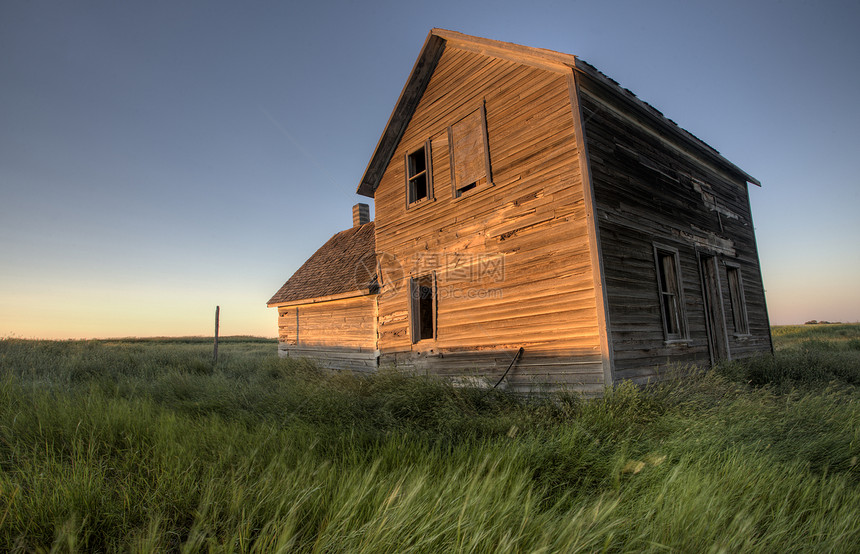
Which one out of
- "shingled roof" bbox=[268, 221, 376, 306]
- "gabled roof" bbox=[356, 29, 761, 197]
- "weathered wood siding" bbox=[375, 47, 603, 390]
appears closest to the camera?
"weathered wood siding" bbox=[375, 47, 603, 390]

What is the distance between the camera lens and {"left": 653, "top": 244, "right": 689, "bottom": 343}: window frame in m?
8.12

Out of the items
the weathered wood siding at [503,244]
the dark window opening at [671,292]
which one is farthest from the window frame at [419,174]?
the dark window opening at [671,292]

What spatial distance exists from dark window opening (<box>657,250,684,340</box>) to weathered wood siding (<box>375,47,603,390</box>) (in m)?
2.59

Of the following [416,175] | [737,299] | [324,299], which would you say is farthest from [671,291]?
[324,299]

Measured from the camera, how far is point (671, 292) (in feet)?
28.5

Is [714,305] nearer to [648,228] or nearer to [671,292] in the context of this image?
[671,292]

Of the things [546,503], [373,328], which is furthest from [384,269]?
[546,503]

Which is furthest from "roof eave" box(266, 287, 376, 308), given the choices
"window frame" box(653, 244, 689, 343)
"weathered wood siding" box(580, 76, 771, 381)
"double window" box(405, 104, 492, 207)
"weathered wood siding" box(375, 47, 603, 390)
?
"window frame" box(653, 244, 689, 343)

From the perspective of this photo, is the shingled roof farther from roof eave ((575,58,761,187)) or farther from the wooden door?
the wooden door

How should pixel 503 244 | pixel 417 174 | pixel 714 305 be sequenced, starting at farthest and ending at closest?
pixel 417 174 < pixel 714 305 < pixel 503 244

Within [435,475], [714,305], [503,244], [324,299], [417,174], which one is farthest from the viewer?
[324,299]

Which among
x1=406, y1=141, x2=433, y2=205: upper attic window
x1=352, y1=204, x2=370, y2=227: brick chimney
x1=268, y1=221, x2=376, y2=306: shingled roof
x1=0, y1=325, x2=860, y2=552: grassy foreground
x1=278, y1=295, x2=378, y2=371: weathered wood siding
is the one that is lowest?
x1=0, y1=325, x2=860, y2=552: grassy foreground

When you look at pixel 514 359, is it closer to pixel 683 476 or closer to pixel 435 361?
pixel 435 361

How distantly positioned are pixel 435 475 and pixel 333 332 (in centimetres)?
1082
